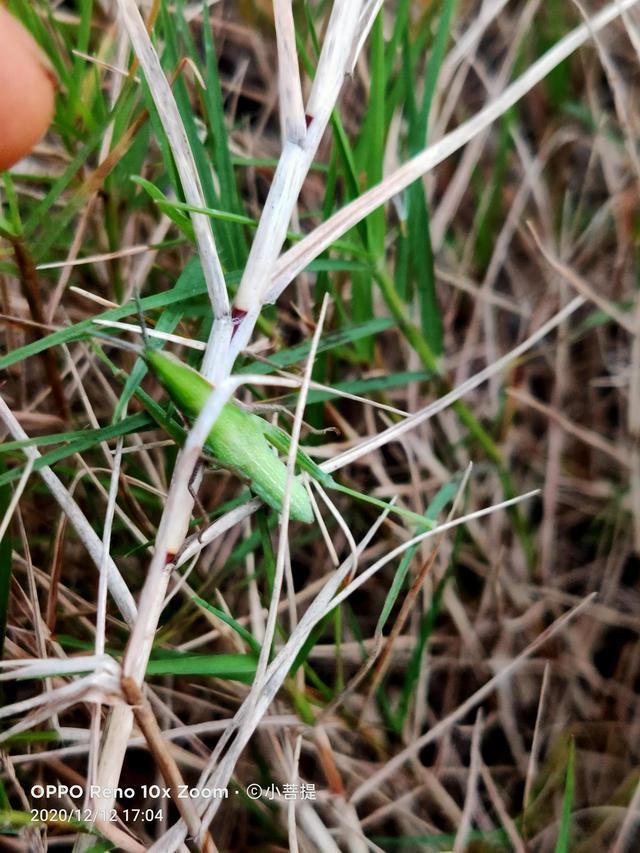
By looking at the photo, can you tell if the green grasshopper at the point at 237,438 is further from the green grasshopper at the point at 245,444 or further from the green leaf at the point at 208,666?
the green leaf at the point at 208,666

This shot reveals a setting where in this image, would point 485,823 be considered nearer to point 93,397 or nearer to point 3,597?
point 3,597

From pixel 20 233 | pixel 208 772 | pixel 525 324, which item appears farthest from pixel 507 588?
pixel 20 233

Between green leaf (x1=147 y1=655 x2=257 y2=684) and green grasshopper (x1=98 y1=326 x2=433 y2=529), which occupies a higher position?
green grasshopper (x1=98 y1=326 x2=433 y2=529)

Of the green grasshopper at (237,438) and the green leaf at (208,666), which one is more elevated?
the green grasshopper at (237,438)

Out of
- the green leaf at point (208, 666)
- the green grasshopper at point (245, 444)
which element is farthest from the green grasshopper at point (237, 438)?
the green leaf at point (208, 666)

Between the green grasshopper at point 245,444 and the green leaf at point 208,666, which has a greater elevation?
the green grasshopper at point 245,444

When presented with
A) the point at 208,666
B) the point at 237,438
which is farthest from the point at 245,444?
the point at 208,666

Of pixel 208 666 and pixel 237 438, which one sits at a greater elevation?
pixel 237 438

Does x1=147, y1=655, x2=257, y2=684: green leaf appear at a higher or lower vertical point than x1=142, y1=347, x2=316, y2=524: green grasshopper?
lower

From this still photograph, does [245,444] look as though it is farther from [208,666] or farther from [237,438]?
[208,666]

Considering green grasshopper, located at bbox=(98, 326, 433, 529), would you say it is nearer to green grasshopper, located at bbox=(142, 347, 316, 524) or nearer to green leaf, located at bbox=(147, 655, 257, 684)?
green grasshopper, located at bbox=(142, 347, 316, 524)

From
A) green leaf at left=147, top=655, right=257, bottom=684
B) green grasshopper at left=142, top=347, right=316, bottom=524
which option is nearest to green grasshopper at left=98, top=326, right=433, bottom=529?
green grasshopper at left=142, top=347, right=316, bottom=524
